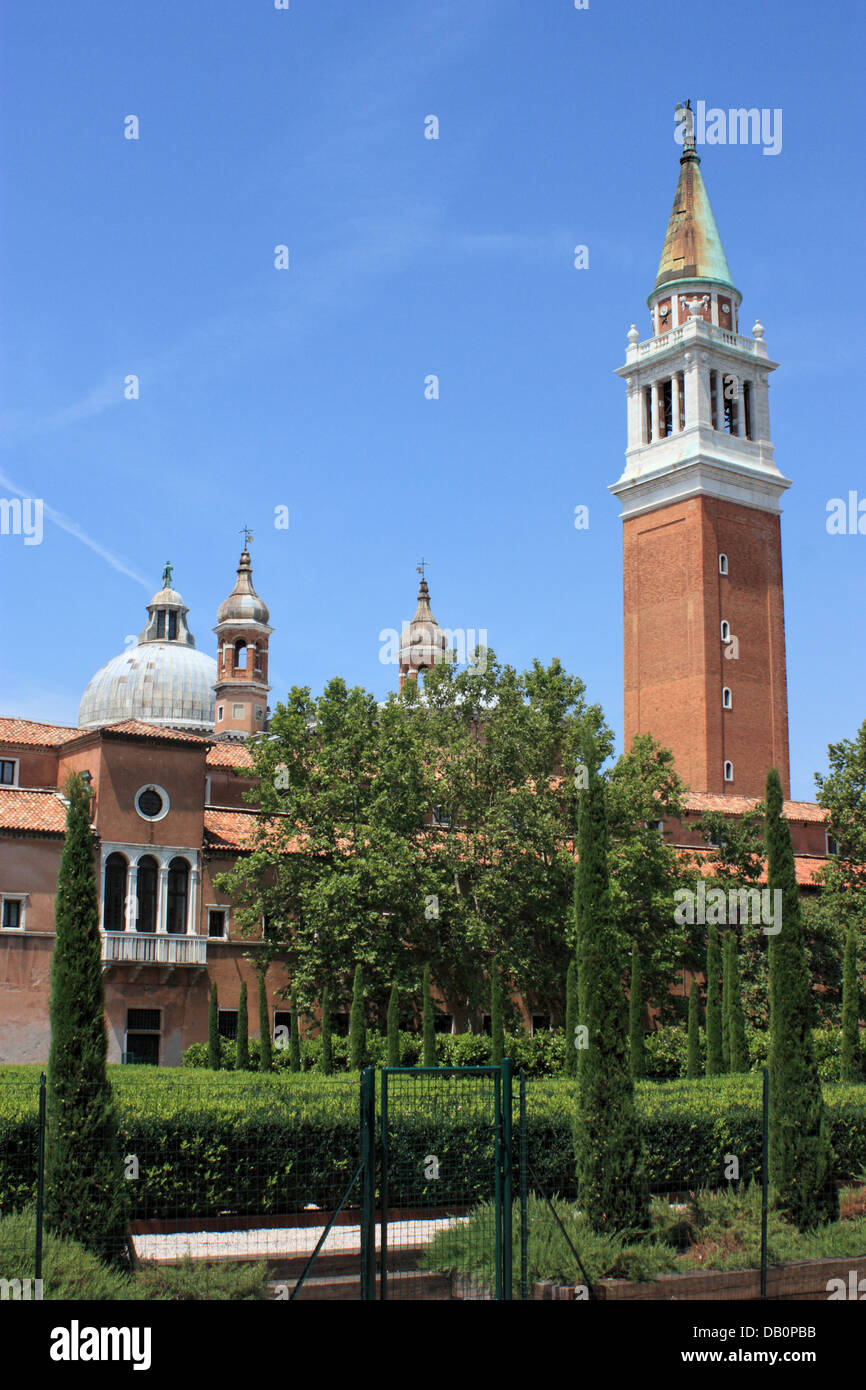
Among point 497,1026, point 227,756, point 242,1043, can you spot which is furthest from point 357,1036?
point 227,756

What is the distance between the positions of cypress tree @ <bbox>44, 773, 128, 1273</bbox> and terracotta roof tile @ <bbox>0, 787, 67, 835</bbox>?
22.0 meters

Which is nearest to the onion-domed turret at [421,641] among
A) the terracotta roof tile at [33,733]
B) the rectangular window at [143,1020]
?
the terracotta roof tile at [33,733]

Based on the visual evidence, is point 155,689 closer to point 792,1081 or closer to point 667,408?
point 667,408

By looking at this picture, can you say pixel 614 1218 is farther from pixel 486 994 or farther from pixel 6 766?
pixel 6 766

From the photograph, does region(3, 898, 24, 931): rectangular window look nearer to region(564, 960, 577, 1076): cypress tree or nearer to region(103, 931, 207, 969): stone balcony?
region(103, 931, 207, 969): stone balcony

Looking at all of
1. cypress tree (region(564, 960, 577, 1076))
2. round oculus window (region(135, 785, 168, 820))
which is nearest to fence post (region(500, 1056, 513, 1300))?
cypress tree (region(564, 960, 577, 1076))

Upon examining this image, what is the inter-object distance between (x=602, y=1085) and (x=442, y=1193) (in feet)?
10.2

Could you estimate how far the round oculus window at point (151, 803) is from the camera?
37438 millimetres

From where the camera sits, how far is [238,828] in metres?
41.2

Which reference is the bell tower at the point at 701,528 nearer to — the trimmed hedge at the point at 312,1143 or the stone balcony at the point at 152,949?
the stone balcony at the point at 152,949

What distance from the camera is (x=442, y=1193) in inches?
665

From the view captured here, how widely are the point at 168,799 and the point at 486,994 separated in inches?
395

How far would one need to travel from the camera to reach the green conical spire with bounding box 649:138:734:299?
62.4 m

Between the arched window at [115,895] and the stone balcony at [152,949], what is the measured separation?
401 mm
